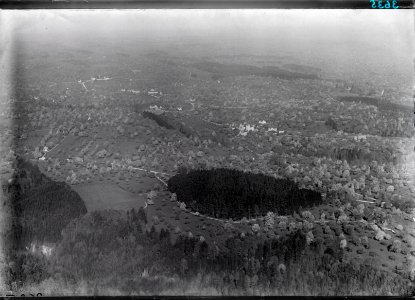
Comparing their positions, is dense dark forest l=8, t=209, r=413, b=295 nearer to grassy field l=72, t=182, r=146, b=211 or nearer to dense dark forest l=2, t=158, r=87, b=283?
dense dark forest l=2, t=158, r=87, b=283

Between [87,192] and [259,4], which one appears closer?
[259,4]

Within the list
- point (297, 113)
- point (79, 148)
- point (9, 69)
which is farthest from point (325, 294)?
point (9, 69)

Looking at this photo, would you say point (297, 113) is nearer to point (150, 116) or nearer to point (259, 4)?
point (259, 4)

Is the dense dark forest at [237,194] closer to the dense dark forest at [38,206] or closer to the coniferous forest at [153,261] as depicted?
the coniferous forest at [153,261]

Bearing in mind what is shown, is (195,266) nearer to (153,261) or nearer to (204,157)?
(153,261)

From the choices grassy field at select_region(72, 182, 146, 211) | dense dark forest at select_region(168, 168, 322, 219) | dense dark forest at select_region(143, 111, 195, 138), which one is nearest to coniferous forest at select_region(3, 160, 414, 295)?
grassy field at select_region(72, 182, 146, 211)

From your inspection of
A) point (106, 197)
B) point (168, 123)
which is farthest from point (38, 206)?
point (168, 123)
